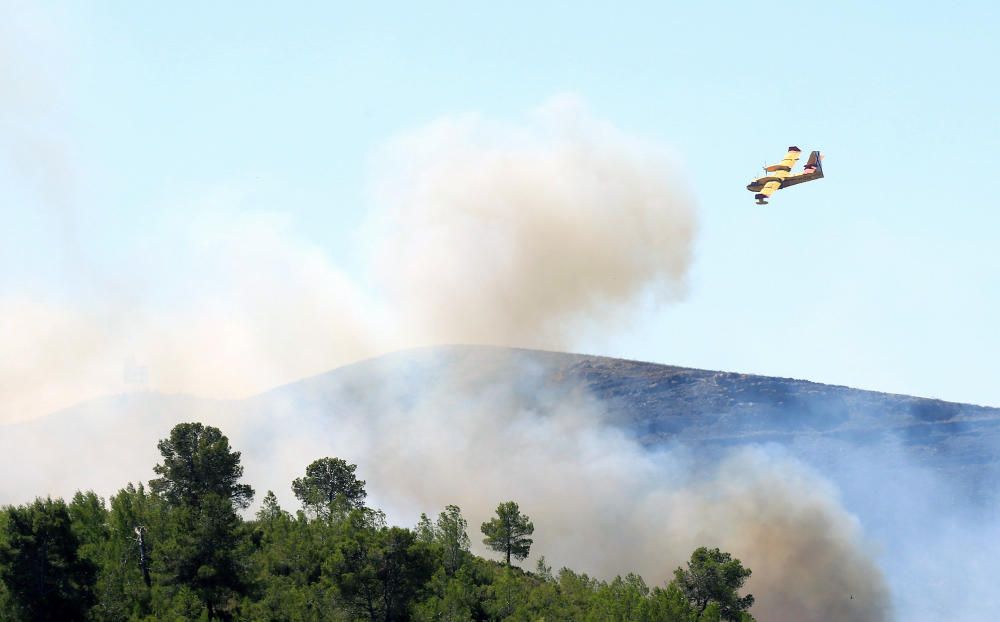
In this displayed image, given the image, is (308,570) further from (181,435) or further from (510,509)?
(510,509)

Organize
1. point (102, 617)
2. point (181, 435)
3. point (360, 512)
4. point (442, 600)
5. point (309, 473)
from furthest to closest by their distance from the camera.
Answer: point (309, 473), point (181, 435), point (360, 512), point (442, 600), point (102, 617)

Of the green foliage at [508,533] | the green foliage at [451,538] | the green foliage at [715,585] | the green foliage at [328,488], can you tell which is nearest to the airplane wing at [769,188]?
the green foliage at [508,533]

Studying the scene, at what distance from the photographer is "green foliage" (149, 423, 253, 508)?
4675 inches

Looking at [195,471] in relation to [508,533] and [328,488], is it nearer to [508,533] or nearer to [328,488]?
[328,488]

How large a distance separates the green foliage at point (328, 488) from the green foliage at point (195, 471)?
1606cm

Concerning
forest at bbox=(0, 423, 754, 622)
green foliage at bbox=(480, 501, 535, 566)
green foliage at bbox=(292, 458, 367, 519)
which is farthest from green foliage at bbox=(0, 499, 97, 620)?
green foliage at bbox=(480, 501, 535, 566)

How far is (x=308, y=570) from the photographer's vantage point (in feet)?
346

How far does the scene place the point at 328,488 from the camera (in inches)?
5472

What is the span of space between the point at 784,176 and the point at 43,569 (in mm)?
94479

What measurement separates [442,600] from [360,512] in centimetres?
1300

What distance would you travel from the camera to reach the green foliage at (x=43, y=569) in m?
90.2

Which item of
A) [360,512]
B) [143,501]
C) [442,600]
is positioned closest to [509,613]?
[442,600]

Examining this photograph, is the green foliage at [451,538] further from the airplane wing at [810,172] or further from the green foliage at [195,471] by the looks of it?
the airplane wing at [810,172]

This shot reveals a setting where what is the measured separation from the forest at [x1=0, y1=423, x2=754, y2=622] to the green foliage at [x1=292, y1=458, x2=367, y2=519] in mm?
15986
